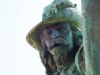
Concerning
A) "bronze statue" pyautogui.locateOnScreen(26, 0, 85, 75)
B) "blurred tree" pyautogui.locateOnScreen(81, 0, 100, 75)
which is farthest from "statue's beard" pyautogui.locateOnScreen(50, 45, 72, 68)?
"blurred tree" pyautogui.locateOnScreen(81, 0, 100, 75)

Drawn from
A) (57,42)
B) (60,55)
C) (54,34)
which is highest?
(54,34)

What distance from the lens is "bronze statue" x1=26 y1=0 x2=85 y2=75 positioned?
11.3 meters

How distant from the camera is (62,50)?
1133 centimetres

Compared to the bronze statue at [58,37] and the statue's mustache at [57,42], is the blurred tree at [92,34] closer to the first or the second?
the bronze statue at [58,37]

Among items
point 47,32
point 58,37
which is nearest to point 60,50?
point 58,37

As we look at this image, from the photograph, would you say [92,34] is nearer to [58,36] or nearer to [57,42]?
[57,42]

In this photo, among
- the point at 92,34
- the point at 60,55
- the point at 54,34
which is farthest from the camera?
the point at 54,34

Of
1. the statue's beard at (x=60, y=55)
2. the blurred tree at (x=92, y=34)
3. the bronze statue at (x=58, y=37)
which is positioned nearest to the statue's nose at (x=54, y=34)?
the bronze statue at (x=58, y=37)

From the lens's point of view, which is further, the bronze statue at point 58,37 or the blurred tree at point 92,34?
the bronze statue at point 58,37

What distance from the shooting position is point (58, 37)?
11.4 meters

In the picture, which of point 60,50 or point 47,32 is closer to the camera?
point 60,50

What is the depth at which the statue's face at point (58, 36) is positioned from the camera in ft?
37.0

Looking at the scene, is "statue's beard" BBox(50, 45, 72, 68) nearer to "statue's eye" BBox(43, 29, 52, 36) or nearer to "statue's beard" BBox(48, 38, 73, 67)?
"statue's beard" BBox(48, 38, 73, 67)

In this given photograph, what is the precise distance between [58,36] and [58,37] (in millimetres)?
28
